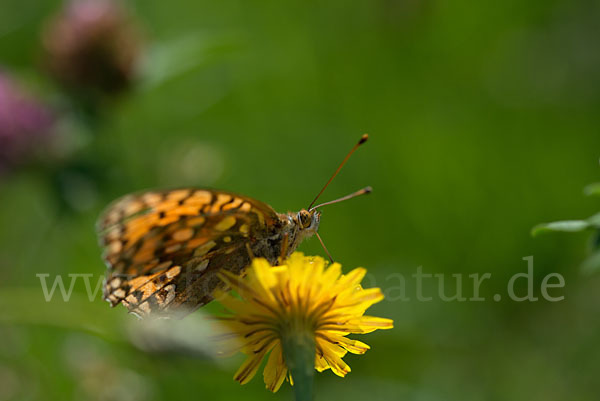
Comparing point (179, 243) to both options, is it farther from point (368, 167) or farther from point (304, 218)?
point (368, 167)

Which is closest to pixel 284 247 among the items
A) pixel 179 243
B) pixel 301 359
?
pixel 179 243

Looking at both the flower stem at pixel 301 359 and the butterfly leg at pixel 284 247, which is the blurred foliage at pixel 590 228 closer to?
the flower stem at pixel 301 359

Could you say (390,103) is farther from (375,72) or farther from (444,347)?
(444,347)

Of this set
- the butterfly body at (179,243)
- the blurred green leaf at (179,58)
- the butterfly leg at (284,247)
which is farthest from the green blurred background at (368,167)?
the butterfly leg at (284,247)

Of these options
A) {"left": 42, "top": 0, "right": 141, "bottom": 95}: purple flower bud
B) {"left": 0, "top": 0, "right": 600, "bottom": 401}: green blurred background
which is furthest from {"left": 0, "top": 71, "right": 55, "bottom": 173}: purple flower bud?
{"left": 42, "top": 0, "right": 141, "bottom": 95}: purple flower bud

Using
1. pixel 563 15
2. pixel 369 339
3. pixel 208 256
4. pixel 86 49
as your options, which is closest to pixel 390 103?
pixel 563 15

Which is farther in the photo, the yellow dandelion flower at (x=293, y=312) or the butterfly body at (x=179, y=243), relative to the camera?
the butterfly body at (x=179, y=243)

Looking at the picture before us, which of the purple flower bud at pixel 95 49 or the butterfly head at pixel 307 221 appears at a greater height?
the purple flower bud at pixel 95 49

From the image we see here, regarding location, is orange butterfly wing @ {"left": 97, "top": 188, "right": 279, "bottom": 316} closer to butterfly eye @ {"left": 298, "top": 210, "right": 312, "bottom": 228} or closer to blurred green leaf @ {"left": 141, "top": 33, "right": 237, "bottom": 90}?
butterfly eye @ {"left": 298, "top": 210, "right": 312, "bottom": 228}
